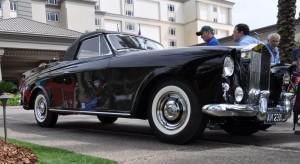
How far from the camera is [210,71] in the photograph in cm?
405

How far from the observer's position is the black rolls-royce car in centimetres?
405

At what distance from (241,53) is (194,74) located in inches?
25.2

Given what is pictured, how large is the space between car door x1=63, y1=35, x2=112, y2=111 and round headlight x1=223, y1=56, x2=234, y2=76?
192 centimetres

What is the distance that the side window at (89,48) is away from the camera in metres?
5.79

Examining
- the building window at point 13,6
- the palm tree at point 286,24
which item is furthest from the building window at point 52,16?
the palm tree at point 286,24

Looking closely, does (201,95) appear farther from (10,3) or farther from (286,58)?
(10,3)

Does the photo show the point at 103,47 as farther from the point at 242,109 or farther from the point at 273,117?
the point at 273,117

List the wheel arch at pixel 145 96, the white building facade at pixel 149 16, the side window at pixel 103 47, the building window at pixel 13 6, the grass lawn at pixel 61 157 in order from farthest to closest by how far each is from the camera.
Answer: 1. the white building facade at pixel 149 16
2. the building window at pixel 13 6
3. the side window at pixel 103 47
4. the wheel arch at pixel 145 96
5. the grass lawn at pixel 61 157

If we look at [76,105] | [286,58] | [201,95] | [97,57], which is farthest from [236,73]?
[286,58]

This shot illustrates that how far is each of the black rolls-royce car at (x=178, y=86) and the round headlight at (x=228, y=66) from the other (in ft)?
0.04

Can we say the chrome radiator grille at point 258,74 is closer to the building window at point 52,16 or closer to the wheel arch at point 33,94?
the wheel arch at point 33,94

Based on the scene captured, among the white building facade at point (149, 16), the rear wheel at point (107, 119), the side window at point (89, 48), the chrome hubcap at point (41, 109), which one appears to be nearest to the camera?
the side window at point (89, 48)

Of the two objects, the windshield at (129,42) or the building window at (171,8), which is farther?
the building window at (171,8)

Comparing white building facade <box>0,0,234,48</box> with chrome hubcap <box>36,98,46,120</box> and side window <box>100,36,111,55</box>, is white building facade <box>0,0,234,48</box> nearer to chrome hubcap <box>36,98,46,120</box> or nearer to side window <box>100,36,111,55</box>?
chrome hubcap <box>36,98,46,120</box>
